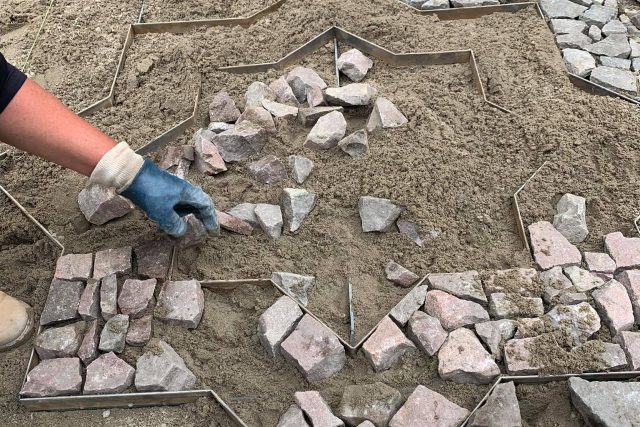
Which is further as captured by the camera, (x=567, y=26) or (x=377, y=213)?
(x=567, y=26)

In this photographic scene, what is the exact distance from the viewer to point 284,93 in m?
3.75

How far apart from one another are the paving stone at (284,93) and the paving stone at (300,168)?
1.82 ft

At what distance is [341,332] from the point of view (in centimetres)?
276

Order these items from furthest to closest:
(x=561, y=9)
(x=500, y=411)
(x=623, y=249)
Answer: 1. (x=561, y=9)
2. (x=623, y=249)
3. (x=500, y=411)

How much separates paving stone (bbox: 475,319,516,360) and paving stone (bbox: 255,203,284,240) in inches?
44.4

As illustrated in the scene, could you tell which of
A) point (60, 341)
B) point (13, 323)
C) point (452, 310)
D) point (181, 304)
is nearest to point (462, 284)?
point (452, 310)

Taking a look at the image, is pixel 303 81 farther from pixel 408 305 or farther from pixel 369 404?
pixel 369 404

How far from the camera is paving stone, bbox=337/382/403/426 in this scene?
7.94 feet

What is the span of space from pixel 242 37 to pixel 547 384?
3.13 metres

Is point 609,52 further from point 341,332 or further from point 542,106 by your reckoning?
point 341,332

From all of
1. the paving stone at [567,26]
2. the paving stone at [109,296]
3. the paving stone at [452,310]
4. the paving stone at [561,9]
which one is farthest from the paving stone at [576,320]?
the paving stone at [561,9]

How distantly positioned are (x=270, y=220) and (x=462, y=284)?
105cm

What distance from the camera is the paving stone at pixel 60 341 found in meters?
2.65

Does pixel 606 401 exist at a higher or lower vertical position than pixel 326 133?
lower
